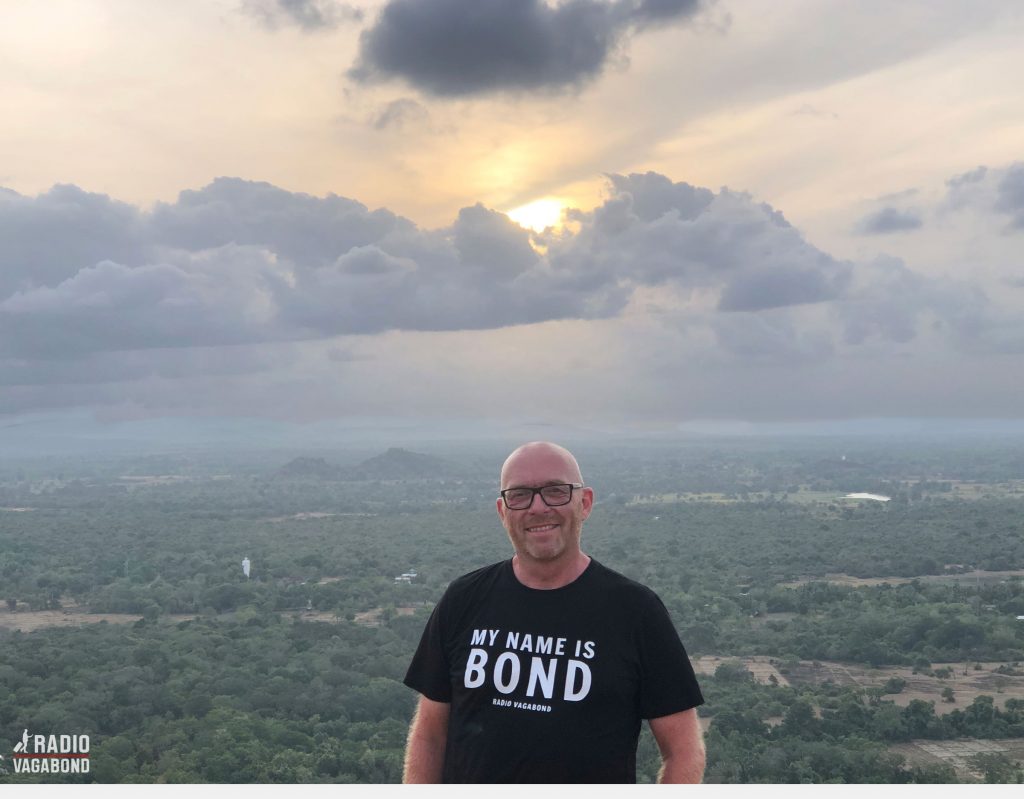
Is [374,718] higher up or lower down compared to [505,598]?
lower down

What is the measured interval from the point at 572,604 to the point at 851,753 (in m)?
24.2

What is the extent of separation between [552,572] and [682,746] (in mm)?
861

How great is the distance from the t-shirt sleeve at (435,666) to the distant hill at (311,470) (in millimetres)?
163648

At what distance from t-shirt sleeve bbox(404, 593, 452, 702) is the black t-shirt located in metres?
0.16

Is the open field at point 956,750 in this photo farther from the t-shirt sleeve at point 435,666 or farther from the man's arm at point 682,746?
the t-shirt sleeve at point 435,666

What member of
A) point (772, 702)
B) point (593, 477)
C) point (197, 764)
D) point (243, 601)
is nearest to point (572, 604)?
point (197, 764)

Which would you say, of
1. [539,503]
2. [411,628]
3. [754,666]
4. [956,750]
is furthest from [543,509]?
[411,628]

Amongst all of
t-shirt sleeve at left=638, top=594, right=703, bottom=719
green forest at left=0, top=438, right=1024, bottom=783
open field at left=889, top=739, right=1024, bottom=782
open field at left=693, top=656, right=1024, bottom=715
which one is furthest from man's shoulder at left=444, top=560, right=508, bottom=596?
open field at left=693, top=656, right=1024, bottom=715

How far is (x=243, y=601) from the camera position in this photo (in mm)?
53312

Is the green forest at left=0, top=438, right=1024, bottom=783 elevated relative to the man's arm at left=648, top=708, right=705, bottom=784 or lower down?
lower down

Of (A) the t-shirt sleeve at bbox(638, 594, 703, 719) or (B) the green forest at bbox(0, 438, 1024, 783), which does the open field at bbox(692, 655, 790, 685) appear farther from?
(A) the t-shirt sleeve at bbox(638, 594, 703, 719)

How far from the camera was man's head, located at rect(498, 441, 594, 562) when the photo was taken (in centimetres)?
416

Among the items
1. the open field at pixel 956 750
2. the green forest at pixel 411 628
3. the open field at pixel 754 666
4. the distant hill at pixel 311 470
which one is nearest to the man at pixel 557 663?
the green forest at pixel 411 628
